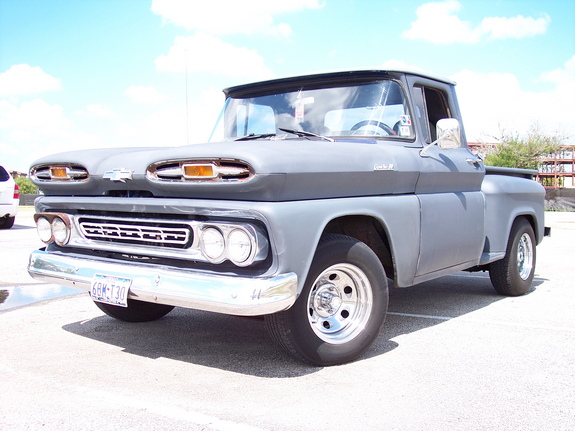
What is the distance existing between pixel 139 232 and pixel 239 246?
732 mm

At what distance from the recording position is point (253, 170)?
10.1ft

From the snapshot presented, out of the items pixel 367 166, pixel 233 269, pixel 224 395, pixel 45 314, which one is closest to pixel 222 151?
pixel 233 269

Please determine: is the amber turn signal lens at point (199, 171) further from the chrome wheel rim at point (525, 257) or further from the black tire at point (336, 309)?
the chrome wheel rim at point (525, 257)

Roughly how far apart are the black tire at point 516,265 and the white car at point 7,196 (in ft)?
34.0

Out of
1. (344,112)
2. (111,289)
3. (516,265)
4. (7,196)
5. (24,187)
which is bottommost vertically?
(24,187)

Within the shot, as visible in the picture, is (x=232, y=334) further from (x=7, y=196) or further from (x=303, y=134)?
(x=7, y=196)

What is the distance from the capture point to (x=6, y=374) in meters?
3.43

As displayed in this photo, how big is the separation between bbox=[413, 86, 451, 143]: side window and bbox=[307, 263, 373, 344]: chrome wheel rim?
1439mm

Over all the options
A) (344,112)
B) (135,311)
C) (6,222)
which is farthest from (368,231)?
(6,222)

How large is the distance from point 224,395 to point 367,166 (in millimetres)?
1604

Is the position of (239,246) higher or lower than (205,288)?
higher

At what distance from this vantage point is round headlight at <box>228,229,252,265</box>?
3.10m

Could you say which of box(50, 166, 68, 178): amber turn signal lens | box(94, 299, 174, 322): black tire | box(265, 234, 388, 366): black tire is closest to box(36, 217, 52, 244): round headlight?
box(50, 166, 68, 178): amber turn signal lens

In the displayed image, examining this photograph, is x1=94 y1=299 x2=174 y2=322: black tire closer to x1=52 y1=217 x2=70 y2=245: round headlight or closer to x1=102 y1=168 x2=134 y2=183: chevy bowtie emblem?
x1=52 y1=217 x2=70 y2=245: round headlight
